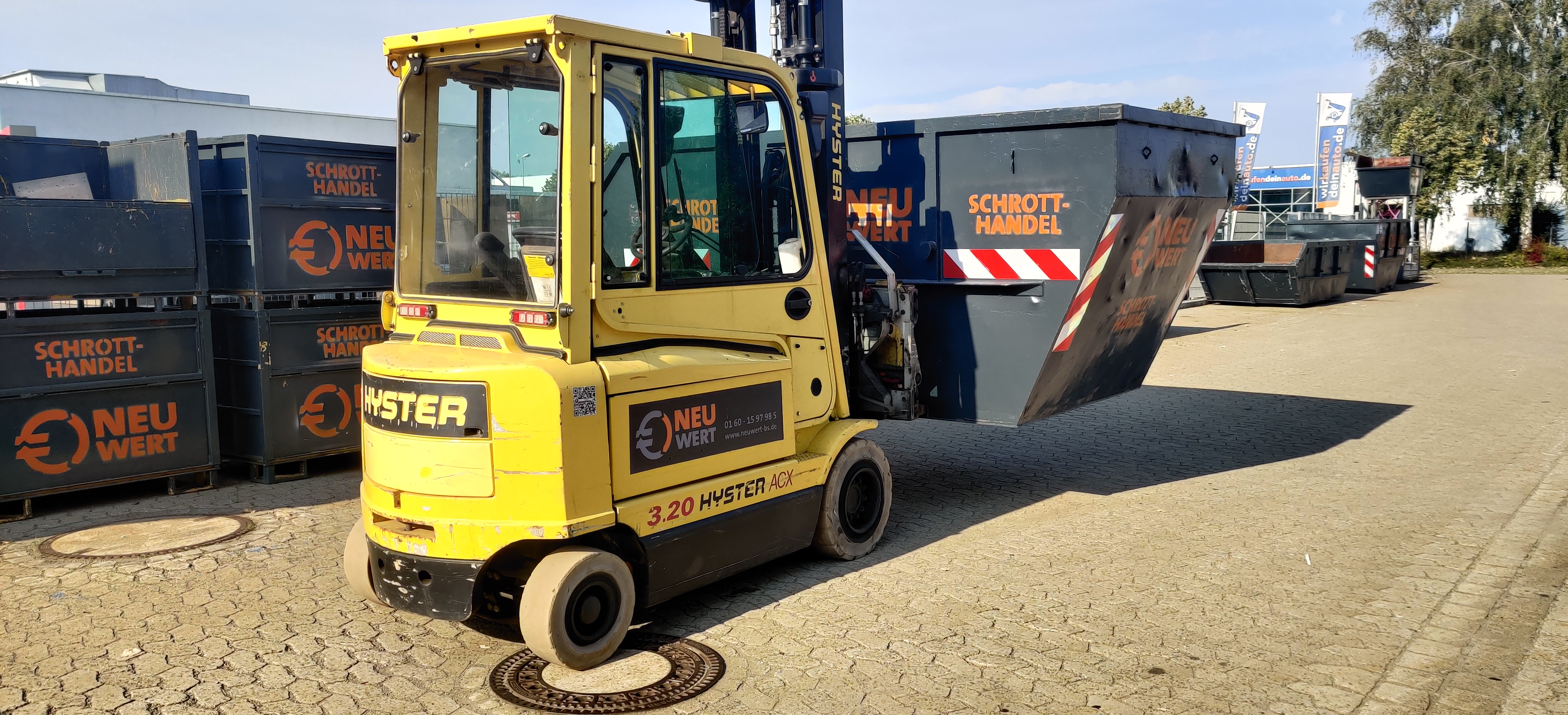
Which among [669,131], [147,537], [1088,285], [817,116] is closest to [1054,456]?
[1088,285]

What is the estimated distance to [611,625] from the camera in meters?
4.84

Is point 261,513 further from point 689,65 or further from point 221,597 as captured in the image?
point 689,65

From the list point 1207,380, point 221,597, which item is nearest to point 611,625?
point 221,597

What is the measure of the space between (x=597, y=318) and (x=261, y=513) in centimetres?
368

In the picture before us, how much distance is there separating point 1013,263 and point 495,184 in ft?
10.3

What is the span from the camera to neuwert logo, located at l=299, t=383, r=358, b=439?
8.08m

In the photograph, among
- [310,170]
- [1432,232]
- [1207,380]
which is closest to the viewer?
[310,170]

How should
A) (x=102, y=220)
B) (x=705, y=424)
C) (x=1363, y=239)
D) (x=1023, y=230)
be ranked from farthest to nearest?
(x=1363, y=239) < (x=102, y=220) < (x=1023, y=230) < (x=705, y=424)

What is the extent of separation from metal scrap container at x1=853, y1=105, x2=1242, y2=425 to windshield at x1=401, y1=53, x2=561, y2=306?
2281 millimetres

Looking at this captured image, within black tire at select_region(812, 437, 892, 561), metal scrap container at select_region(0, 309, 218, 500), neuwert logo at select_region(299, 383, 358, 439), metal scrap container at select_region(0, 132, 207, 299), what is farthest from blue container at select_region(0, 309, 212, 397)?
black tire at select_region(812, 437, 892, 561)

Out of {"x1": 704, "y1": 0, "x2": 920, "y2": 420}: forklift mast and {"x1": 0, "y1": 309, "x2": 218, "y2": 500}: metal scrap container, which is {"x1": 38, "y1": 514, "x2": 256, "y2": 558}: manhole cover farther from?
{"x1": 704, "y1": 0, "x2": 920, "y2": 420}: forklift mast

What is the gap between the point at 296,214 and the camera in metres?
7.92

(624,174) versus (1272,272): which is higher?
(624,174)

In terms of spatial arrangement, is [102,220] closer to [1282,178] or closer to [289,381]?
[289,381]
